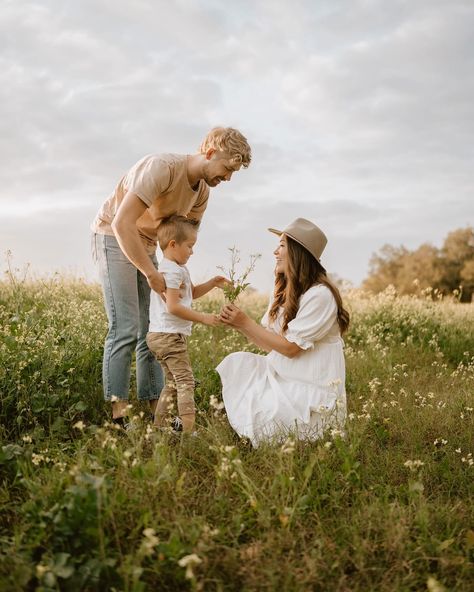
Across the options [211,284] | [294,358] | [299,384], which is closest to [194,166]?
[211,284]

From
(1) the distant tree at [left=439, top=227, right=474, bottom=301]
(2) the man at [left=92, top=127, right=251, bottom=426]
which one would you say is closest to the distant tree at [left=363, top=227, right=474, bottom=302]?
(1) the distant tree at [left=439, top=227, right=474, bottom=301]

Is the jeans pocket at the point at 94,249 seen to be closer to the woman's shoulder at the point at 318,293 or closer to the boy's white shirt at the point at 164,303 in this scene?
the boy's white shirt at the point at 164,303

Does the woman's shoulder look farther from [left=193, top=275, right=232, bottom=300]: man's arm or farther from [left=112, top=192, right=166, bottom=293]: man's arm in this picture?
[left=112, top=192, right=166, bottom=293]: man's arm

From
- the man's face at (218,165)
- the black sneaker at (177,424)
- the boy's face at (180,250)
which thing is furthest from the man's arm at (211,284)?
A: the black sneaker at (177,424)

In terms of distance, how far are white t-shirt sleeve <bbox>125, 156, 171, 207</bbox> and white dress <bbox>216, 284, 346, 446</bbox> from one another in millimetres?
1372

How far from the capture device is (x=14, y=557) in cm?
277

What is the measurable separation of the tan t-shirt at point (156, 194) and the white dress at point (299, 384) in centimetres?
125

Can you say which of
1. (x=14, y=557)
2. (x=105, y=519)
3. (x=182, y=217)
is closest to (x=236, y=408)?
(x=182, y=217)

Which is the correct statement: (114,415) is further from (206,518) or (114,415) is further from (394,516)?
(394,516)

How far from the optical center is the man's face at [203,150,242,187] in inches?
187

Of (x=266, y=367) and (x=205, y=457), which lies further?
(x=266, y=367)

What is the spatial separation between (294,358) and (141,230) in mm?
1661

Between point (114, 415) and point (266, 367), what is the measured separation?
1.29 metres

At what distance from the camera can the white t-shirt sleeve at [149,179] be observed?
464 cm
